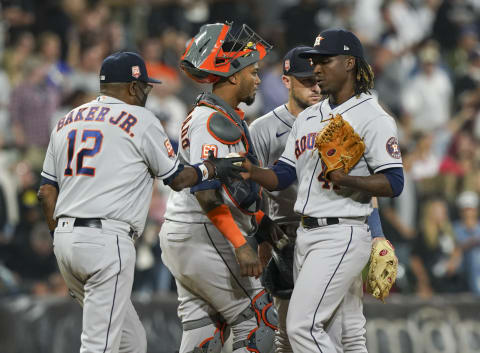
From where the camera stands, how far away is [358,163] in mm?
4859

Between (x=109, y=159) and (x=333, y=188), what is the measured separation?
1298mm

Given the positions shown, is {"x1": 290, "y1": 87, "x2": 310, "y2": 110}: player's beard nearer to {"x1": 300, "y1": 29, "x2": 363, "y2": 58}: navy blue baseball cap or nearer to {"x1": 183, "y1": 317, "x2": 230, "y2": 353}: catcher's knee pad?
{"x1": 300, "y1": 29, "x2": 363, "y2": 58}: navy blue baseball cap

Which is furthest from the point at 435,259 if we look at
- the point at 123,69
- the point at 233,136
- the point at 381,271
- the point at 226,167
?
the point at 123,69

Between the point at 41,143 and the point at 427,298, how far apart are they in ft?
16.3

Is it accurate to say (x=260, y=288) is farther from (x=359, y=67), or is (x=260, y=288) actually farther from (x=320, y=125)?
(x=359, y=67)

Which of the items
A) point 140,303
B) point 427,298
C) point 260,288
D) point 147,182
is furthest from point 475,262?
point 147,182

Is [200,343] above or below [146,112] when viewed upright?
below

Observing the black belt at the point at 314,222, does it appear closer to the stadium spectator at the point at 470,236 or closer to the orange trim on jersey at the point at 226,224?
the orange trim on jersey at the point at 226,224

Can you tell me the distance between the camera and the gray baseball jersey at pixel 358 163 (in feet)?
15.6

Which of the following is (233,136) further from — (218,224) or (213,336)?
(213,336)

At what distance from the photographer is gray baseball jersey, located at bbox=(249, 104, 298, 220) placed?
228 inches

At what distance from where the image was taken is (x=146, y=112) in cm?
494

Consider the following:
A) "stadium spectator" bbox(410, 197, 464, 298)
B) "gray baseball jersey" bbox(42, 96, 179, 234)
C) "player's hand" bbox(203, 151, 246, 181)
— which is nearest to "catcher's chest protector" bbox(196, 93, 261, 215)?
"player's hand" bbox(203, 151, 246, 181)

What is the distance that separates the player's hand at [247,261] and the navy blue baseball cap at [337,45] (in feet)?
4.03
